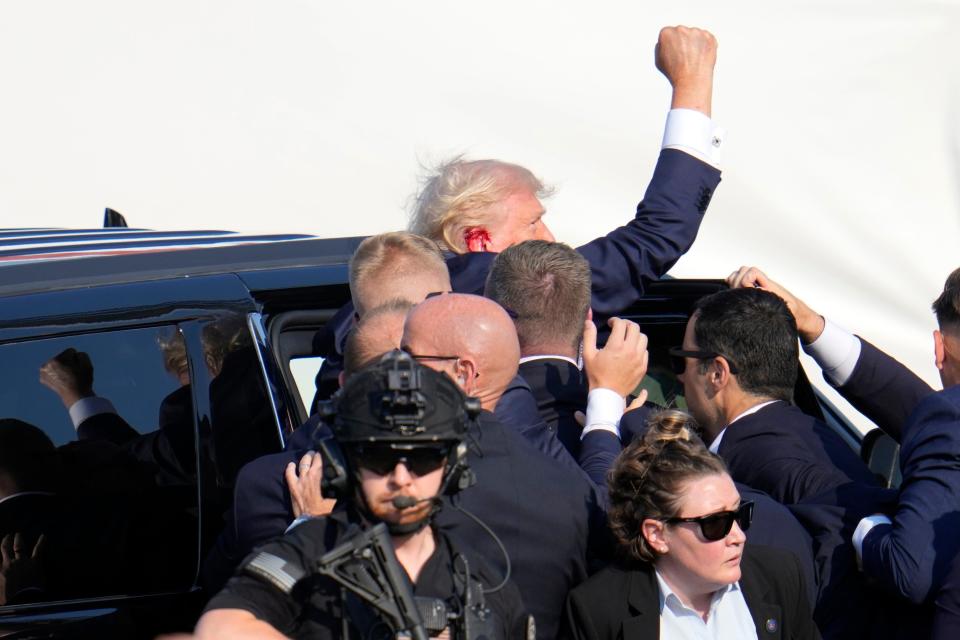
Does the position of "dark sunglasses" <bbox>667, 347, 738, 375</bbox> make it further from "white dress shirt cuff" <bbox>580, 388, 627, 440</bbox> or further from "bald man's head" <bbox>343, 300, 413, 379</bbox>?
"bald man's head" <bbox>343, 300, 413, 379</bbox>

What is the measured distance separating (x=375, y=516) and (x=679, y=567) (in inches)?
31.6

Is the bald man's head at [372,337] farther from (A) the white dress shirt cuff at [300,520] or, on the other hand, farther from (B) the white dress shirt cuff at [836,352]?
(B) the white dress shirt cuff at [836,352]

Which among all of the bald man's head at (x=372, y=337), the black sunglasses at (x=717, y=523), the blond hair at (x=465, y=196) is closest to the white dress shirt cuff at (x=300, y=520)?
the bald man's head at (x=372, y=337)

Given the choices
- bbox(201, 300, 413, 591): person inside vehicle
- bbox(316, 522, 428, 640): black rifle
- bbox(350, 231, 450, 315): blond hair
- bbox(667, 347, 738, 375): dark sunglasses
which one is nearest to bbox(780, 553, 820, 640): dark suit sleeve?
bbox(667, 347, 738, 375): dark sunglasses

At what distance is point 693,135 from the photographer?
12.5ft

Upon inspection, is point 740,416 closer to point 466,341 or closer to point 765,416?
point 765,416

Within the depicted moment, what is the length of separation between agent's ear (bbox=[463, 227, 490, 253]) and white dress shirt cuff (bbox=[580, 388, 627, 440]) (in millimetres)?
785

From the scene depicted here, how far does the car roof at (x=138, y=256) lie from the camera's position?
3324mm

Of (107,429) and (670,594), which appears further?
(107,429)

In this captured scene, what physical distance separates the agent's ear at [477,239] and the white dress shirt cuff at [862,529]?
139 centimetres

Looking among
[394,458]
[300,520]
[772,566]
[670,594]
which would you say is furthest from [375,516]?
[772,566]

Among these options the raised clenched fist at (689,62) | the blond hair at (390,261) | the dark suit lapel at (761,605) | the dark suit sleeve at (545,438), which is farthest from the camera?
the raised clenched fist at (689,62)

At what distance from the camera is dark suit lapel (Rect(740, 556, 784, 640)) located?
2910mm

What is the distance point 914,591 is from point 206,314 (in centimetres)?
164
